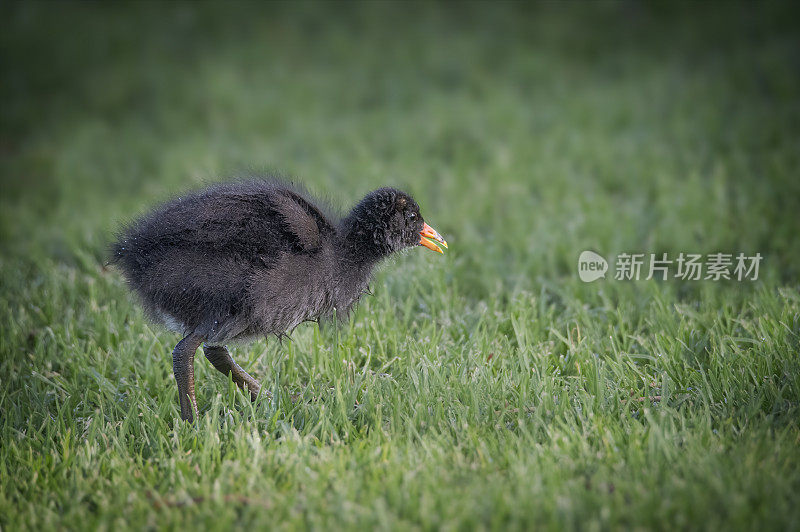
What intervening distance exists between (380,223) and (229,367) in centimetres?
114

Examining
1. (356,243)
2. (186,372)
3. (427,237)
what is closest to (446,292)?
(427,237)

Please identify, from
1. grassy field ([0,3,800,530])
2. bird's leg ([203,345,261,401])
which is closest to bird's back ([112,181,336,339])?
bird's leg ([203,345,261,401])

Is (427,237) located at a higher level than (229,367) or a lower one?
higher

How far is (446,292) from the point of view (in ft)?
17.4

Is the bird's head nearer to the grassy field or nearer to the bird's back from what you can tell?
the bird's back

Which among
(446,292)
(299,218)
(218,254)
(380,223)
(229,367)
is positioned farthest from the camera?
(446,292)

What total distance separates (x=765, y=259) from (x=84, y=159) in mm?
8117

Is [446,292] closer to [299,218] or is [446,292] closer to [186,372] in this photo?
[299,218]

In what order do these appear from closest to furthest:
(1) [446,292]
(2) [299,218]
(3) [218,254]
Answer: (3) [218,254] < (2) [299,218] < (1) [446,292]

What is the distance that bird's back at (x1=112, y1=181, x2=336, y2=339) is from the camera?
12.2 feet

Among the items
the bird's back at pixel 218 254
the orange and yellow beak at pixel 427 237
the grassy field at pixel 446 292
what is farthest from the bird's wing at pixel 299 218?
the grassy field at pixel 446 292

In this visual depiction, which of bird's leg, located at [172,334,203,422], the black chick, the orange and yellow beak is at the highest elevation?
the orange and yellow beak

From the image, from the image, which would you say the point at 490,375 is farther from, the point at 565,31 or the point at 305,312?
the point at 565,31

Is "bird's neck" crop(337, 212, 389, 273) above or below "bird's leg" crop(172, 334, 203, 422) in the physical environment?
above
